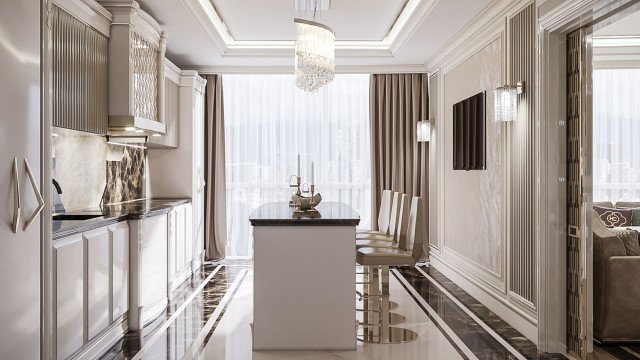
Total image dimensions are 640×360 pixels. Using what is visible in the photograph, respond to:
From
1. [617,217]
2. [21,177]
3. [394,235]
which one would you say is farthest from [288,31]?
[617,217]

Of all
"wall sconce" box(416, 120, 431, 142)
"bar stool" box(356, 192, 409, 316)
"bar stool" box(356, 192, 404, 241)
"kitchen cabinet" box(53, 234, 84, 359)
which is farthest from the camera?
"wall sconce" box(416, 120, 431, 142)

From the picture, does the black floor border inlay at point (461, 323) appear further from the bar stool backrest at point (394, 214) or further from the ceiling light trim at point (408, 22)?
the ceiling light trim at point (408, 22)

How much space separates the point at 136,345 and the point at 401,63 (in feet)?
16.3

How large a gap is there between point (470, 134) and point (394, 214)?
1.17 meters

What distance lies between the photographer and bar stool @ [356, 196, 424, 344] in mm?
3943

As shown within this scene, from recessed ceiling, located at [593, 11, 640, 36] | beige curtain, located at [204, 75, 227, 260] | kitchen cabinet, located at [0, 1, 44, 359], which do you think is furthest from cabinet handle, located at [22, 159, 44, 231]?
recessed ceiling, located at [593, 11, 640, 36]

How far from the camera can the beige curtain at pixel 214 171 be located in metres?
7.33

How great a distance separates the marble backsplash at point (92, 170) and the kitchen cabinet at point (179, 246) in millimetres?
559

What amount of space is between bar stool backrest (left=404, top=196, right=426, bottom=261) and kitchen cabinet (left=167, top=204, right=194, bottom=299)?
2.34m

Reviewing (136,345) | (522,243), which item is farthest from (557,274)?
(136,345)

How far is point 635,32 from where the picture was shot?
6289mm

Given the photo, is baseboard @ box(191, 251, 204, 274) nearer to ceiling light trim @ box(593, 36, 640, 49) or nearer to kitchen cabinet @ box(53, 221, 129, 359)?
kitchen cabinet @ box(53, 221, 129, 359)

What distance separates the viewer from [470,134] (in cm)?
550

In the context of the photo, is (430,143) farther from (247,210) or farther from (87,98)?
(87,98)
